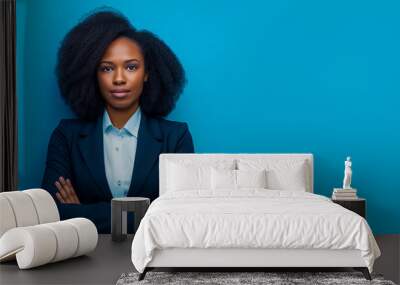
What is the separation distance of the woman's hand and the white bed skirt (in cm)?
259

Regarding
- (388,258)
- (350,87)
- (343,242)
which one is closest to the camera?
(343,242)

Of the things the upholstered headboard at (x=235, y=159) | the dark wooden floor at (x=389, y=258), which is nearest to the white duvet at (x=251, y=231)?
the dark wooden floor at (x=389, y=258)

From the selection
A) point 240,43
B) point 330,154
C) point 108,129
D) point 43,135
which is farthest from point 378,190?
point 43,135

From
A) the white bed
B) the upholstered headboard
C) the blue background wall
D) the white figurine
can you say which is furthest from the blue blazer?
the white bed

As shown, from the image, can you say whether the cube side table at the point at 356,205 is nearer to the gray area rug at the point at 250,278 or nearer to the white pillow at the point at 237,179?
the white pillow at the point at 237,179

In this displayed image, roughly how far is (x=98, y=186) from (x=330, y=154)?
8.40ft

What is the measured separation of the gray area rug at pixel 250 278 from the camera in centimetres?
477

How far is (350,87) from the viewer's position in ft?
23.2

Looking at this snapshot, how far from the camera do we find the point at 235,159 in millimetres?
6996

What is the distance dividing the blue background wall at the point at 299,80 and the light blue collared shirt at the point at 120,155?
62 centimetres

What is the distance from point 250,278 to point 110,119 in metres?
3.02

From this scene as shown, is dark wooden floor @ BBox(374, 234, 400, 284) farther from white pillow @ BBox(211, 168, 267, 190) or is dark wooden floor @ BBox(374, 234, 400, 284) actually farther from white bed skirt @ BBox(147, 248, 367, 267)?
white pillow @ BBox(211, 168, 267, 190)

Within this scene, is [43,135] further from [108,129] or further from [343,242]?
[343,242]

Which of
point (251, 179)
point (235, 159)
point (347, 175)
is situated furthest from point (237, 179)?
point (347, 175)
